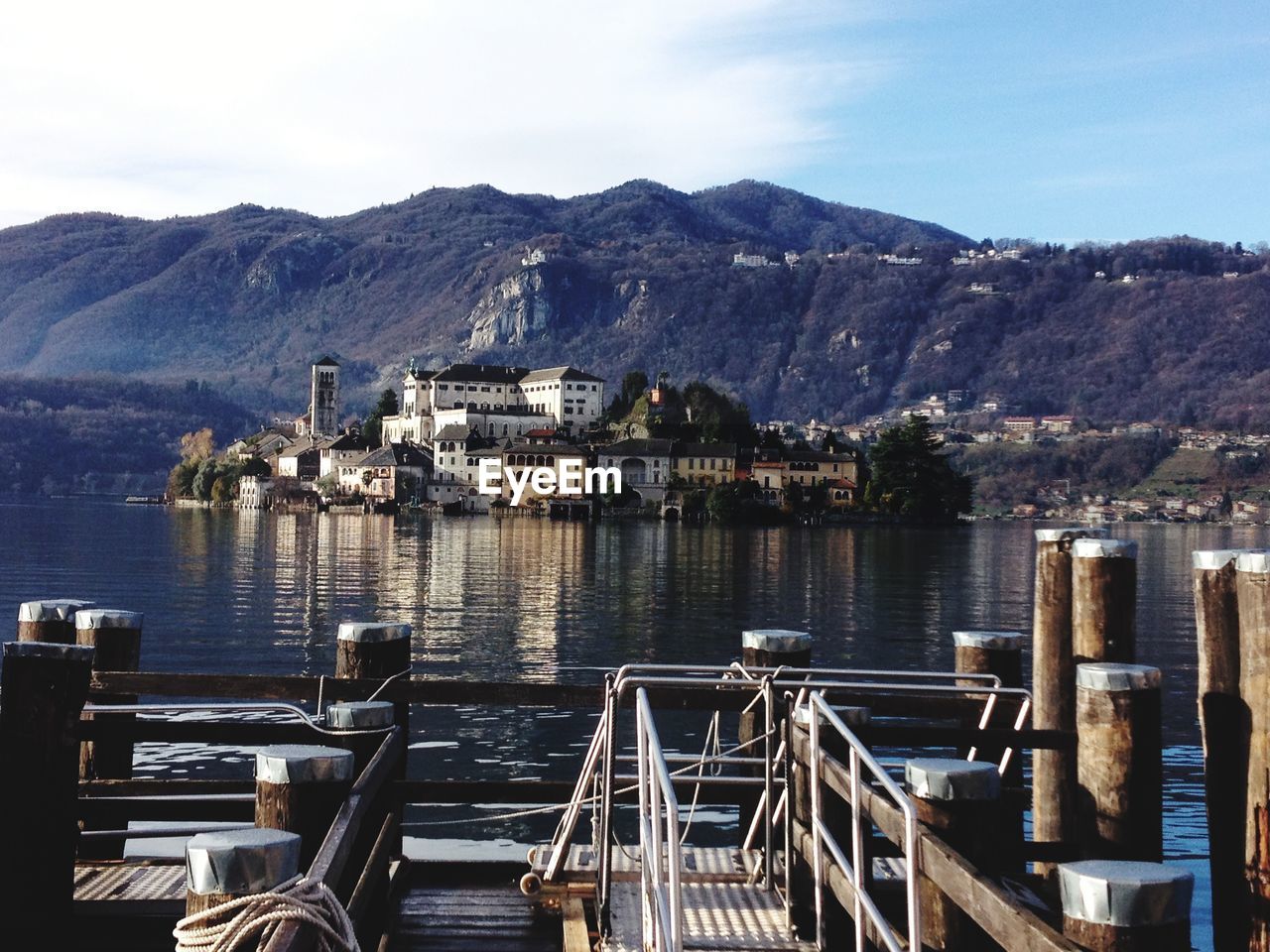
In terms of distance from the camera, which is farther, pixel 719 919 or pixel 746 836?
pixel 746 836

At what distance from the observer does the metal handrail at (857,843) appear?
17.0 feet

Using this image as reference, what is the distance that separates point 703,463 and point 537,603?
10409 cm

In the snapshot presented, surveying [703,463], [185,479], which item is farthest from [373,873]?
[185,479]

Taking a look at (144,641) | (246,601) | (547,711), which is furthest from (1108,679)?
(246,601)

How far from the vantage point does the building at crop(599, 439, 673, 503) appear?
15262cm

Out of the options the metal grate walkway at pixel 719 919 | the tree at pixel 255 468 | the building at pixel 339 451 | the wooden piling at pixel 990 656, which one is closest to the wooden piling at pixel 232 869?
the metal grate walkway at pixel 719 919

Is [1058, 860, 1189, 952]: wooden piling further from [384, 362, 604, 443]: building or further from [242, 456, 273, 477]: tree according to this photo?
[242, 456, 273, 477]: tree

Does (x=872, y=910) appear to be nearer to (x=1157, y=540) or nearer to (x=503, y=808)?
(x=503, y=808)

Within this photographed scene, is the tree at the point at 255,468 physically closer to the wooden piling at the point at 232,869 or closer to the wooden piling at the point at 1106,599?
the wooden piling at the point at 1106,599

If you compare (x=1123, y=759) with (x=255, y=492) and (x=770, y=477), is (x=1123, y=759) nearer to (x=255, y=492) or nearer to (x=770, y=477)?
(x=770, y=477)

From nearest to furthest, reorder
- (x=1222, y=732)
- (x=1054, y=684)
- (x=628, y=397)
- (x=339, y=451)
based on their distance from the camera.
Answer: (x=1222, y=732) → (x=1054, y=684) → (x=628, y=397) → (x=339, y=451)

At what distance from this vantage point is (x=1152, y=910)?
452 centimetres

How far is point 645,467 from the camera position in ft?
504

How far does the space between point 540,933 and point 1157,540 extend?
135202mm
